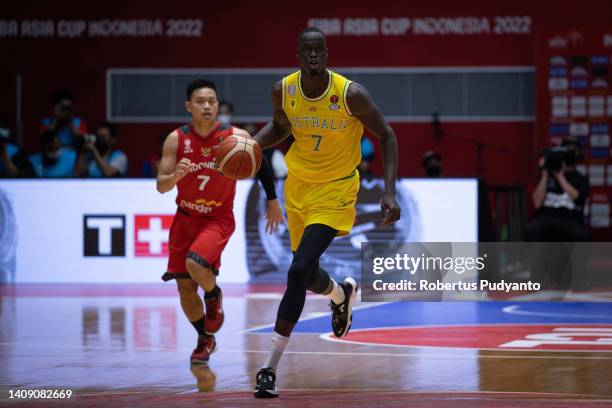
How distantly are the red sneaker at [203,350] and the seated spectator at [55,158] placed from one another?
7.15 meters

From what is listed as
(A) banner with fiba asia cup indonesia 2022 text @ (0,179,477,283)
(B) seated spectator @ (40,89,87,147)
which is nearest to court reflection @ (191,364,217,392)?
(A) banner with fiba asia cup indonesia 2022 text @ (0,179,477,283)

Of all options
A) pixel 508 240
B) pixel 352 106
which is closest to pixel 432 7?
pixel 508 240

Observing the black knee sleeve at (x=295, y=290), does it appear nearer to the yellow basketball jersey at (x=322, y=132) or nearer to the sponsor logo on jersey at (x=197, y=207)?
the yellow basketball jersey at (x=322, y=132)

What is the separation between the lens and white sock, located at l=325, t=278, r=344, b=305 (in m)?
7.83

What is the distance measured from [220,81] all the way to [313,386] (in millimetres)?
12256

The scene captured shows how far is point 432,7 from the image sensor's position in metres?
18.1

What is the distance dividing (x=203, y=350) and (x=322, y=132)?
1920mm

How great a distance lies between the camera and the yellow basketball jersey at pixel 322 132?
7.03m

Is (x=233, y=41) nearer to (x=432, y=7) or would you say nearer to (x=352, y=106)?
(x=432, y=7)

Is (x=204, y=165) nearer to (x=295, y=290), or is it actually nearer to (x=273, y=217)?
(x=273, y=217)

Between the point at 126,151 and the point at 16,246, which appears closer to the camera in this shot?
the point at 16,246

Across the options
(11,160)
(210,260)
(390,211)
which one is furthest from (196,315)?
(11,160)

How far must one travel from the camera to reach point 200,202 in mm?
8125

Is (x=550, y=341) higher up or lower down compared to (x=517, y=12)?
lower down
